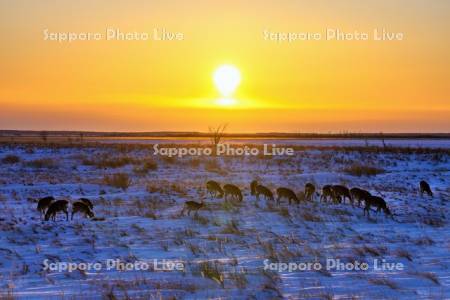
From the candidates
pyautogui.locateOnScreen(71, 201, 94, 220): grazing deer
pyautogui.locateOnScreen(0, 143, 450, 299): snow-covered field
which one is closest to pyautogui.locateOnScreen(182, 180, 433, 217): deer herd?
pyautogui.locateOnScreen(0, 143, 450, 299): snow-covered field

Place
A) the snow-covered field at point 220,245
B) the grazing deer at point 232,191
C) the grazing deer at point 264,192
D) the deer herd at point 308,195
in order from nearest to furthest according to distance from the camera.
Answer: the snow-covered field at point 220,245
the deer herd at point 308,195
the grazing deer at point 264,192
the grazing deer at point 232,191

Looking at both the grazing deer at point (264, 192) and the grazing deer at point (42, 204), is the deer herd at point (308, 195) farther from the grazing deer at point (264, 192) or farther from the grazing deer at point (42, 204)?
the grazing deer at point (42, 204)

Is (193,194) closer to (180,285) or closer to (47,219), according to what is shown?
(47,219)

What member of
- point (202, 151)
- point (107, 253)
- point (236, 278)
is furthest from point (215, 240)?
point (202, 151)

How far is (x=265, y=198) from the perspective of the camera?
59.8ft

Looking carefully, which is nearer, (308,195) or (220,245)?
(220,245)

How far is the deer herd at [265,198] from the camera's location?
1415 centimetres

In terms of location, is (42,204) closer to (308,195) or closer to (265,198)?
(265,198)

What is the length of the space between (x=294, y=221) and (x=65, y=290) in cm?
725

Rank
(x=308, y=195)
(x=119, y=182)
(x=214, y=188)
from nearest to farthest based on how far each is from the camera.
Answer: (x=308, y=195), (x=214, y=188), (x=119, y=182)

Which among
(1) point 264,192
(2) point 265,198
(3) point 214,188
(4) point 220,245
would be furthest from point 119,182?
→ (4) point 220,245

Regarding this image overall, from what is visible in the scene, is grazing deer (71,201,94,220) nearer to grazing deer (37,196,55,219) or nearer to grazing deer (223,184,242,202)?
grazing deer (37,196,55,219)

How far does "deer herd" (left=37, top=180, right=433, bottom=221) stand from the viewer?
46.4 feet

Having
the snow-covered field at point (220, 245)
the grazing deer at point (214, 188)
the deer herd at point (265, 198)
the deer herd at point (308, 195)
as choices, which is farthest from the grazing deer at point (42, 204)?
the grazing deer at point (214, 188)
